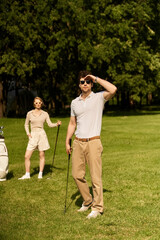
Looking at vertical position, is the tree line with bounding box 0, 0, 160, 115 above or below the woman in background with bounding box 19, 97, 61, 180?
above

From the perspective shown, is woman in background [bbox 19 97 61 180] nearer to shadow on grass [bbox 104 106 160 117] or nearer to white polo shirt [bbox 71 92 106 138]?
white polo shirt [bbox 71 92 106 138]

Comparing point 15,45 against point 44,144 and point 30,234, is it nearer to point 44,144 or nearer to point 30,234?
point 44,144

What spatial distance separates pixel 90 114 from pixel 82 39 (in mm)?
30342

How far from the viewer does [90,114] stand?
6859 mm

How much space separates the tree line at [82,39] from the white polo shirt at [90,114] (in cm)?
2857

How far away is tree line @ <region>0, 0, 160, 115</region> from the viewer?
117ft

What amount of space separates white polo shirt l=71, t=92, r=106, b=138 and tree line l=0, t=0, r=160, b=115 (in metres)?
28.6

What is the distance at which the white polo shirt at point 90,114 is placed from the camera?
22.5ft

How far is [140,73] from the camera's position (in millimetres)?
38906

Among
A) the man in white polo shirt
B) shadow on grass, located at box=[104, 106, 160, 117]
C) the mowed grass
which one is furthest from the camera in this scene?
shadow on grass, located at box=[104, 106, 160, 117]

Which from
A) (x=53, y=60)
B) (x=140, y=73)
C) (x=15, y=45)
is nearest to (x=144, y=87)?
(x=140, y=73)

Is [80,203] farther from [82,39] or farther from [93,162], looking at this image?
[82,39]

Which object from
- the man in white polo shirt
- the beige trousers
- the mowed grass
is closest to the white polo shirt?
the man in white polo shirt

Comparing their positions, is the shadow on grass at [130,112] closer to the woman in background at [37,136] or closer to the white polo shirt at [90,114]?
the woman in background at [37,136]
